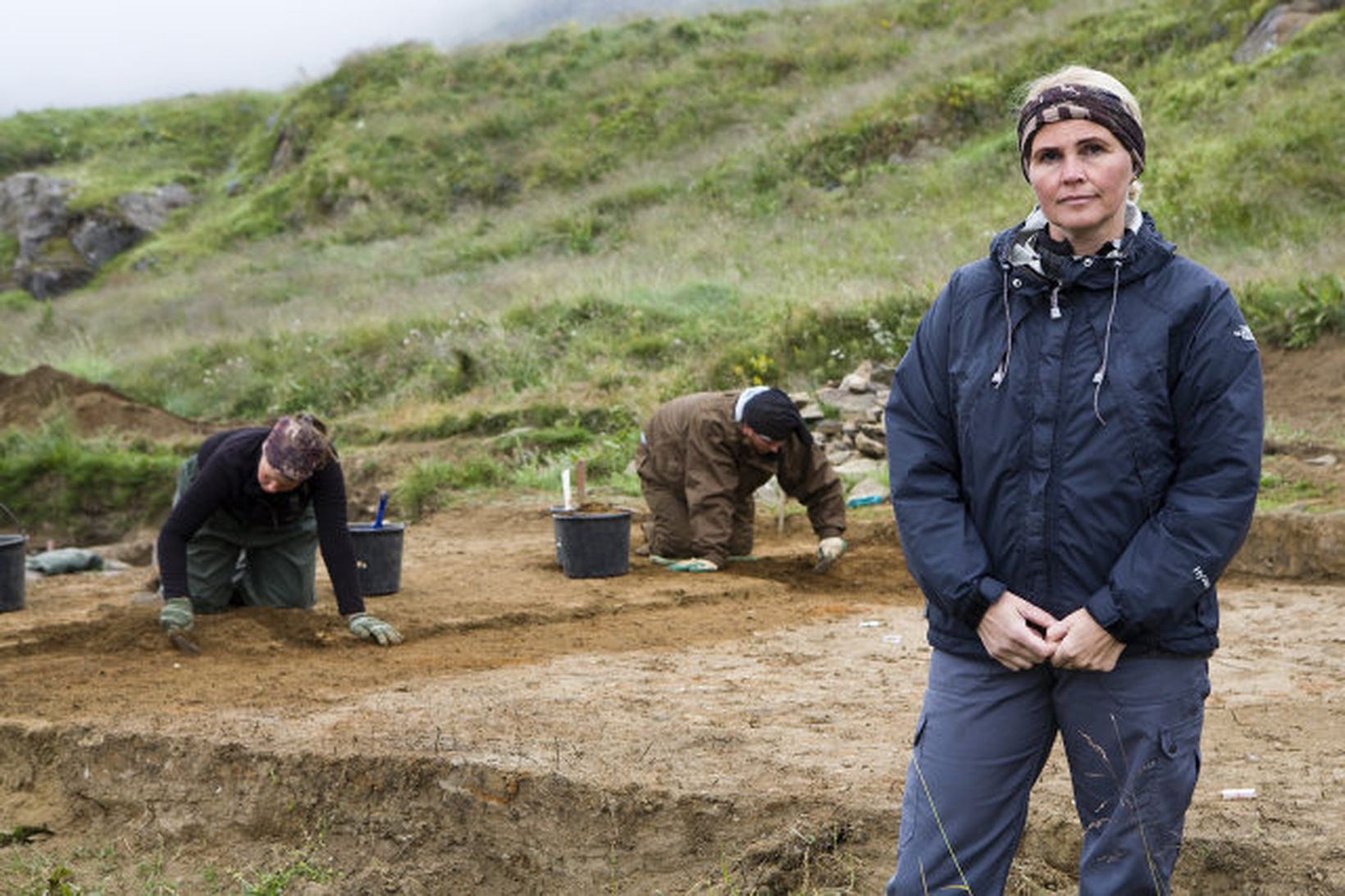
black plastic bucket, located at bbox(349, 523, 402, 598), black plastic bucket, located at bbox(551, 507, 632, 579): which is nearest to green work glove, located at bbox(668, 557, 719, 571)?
black plastic bucket, located at bbox(551, 507, 632, 579)

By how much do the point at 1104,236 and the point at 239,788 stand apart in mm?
3677

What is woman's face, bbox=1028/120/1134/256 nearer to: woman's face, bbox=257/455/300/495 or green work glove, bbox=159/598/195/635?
woman's face, bbox=257/455/300/495

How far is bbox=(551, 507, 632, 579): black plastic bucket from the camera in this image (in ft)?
28.6

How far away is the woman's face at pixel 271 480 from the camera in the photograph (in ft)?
21.7

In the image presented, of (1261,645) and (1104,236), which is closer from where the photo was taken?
(1104,236)

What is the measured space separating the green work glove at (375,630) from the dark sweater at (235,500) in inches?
2.5

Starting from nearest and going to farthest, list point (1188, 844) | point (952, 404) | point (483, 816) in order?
point (952, 404) < point (1188, 844) < point (483, 816)

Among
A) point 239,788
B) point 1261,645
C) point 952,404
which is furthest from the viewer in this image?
point 1261,645

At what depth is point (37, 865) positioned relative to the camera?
16.3 feet

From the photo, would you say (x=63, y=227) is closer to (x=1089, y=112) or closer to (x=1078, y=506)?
(x=1089, y=112)

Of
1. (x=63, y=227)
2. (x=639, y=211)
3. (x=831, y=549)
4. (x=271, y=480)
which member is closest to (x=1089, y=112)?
(x=271, y=480)

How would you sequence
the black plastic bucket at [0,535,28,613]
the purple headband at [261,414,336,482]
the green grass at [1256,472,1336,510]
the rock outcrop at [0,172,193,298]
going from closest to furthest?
the purple headband at [261,414,336,482]
the black plastic bucket at [0,535,28,613]
the green grass at [1256,472,1336,510]
the rock outcrop at [0,172,193,298]

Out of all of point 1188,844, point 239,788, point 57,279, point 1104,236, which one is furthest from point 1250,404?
point 57,279

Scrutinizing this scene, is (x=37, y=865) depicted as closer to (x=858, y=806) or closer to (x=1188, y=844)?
(x=858, y=806)
